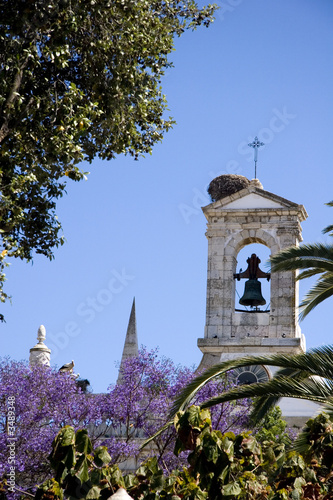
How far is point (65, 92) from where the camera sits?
13531 mm

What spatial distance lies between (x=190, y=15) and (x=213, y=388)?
11.3m

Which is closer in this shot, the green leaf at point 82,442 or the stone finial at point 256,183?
the green leaf at point 82,442

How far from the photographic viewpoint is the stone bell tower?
30844 mm

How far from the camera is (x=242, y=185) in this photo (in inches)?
1425

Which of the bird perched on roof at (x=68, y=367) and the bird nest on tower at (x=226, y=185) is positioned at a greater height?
the bird nest on tower at (x=226, y=185)

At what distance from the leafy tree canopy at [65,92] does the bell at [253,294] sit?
15738 mm

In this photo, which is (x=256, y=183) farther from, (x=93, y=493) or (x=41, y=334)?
(x=93, y=493)

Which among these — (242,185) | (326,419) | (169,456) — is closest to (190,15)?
(326,419)

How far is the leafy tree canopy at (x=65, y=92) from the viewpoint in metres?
12.7

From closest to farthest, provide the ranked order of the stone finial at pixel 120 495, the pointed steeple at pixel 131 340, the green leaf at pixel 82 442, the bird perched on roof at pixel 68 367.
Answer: the stone finial at pixel 120 495 → the green leaf at pixel 82 442 → the bird perched on roof at pixel 68 367 → the pointed steeple at pixel 131 340

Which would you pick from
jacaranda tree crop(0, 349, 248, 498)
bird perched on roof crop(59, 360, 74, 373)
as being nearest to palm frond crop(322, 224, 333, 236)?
jacaranda tree crop(0, 349, 248, 498)

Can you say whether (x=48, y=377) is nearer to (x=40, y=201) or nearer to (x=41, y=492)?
(x=40, y=201)

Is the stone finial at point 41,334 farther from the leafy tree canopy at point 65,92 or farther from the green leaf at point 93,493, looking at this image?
the green leaf at point 93,493

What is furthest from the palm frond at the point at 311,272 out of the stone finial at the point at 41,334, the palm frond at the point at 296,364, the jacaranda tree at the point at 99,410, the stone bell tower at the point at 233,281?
the stone finial at the point at 41,334
